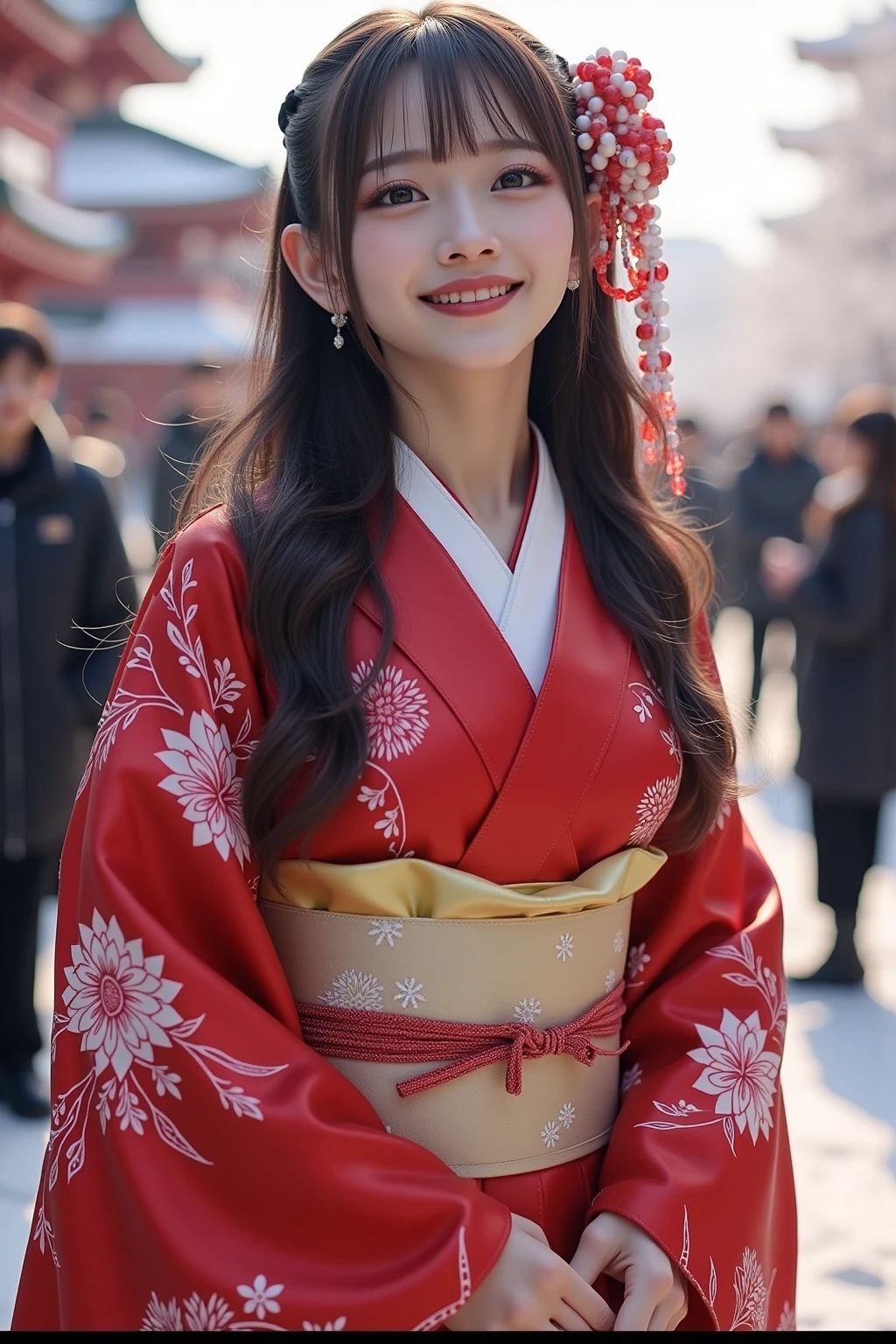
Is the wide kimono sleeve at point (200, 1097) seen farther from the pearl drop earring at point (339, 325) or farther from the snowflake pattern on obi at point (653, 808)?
the snowflake pattern on obi at point (653, 808)

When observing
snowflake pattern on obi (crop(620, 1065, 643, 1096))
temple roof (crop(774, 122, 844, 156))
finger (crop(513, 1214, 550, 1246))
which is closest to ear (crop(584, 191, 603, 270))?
snowflake pattern on obi (crop(620, 1065, 643, 1096))

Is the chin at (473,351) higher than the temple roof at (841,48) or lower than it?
lower

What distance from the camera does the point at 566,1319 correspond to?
54.0 inches

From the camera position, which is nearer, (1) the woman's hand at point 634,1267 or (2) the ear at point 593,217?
(1) the woman's hand at point 634,1267

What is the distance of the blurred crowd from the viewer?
3.50m

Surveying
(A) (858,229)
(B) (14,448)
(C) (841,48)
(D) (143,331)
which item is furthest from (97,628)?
(C) (841,48)

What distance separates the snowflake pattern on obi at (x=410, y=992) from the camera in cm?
146

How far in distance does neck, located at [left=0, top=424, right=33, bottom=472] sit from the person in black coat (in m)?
2.29

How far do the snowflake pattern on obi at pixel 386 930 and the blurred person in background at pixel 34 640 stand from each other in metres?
2.10

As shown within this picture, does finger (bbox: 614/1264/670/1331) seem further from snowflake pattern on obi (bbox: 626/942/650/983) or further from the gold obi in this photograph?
snowflake pattern on obi (bbox: 626/942/650/983)

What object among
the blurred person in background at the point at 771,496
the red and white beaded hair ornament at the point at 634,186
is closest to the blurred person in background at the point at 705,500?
the blurred person in background at the point at 771,496

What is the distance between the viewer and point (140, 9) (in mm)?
23188

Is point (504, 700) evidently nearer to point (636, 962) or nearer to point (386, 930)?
point (386, 930)

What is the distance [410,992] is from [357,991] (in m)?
0.05
